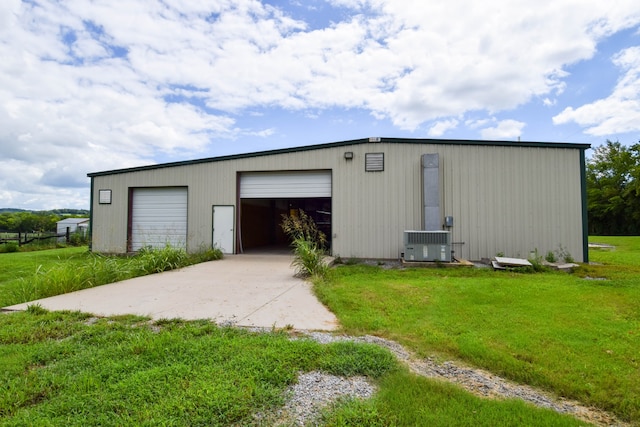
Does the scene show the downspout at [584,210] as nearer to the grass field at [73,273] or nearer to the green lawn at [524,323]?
the green lawn at [524,323]

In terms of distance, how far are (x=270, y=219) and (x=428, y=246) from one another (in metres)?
10.1

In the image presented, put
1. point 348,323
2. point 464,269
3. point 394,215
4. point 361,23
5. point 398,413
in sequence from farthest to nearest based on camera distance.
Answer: point 394,215 < point 361,23 < point 464,269 < point 348,323 < point 398,413

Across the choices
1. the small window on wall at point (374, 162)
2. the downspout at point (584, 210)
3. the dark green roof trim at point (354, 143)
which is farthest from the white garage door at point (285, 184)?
the downspout at point (584, 210)

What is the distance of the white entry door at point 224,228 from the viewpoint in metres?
11.6

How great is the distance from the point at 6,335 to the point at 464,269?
8471mm

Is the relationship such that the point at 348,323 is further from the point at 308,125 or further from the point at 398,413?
the point at 308,125

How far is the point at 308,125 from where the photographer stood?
13203mm

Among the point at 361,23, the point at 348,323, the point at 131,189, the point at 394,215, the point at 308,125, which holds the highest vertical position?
the point at 361,23

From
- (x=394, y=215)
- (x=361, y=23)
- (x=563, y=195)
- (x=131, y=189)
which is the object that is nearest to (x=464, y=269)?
(x=394, y=215)

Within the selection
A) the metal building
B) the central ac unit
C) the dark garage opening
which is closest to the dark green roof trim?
the metal building

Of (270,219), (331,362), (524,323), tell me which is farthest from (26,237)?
(524,323)

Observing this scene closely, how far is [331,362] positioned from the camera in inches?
107

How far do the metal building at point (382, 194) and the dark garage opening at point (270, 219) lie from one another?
1859 millimetres

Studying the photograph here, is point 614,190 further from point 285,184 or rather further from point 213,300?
point 213,300
